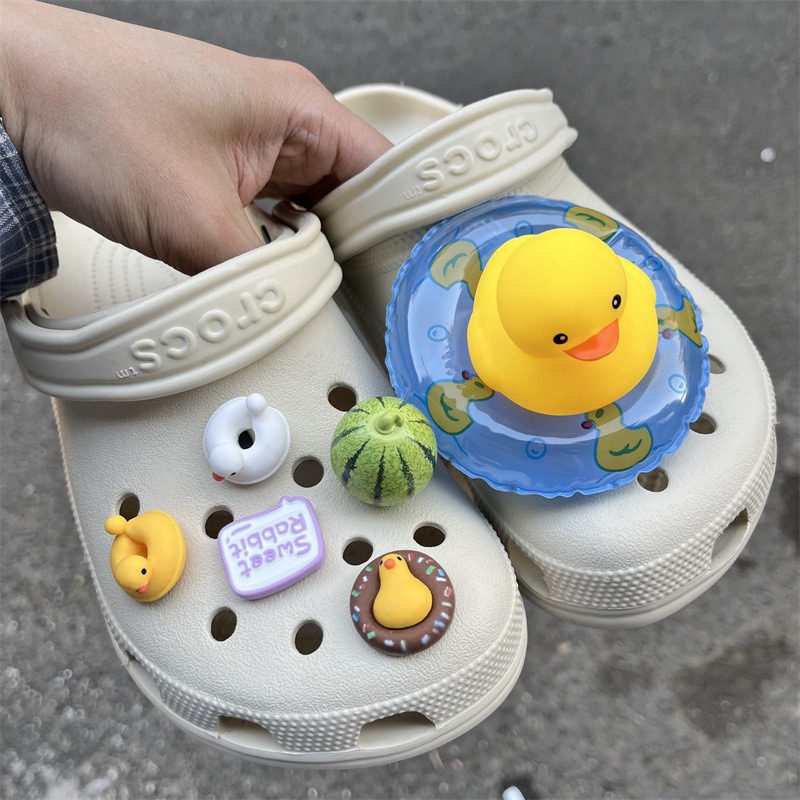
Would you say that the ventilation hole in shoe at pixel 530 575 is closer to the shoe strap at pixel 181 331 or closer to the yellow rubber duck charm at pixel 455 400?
the yellow rubber duck charm at pixel 455 400

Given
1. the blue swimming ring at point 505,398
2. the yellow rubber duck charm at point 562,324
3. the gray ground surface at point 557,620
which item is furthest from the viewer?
the gray ground surface at point 557,620

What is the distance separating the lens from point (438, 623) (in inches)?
22.1

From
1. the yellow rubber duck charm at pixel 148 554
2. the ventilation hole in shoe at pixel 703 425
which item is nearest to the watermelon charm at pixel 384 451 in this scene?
the yellow rubber duck charm at pixel 148 554

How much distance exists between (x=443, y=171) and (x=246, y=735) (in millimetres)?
518

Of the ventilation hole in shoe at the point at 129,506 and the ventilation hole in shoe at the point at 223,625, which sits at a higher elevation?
the ventilation hole in shoe at the point at 129,506

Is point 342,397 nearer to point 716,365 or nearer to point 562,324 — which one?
point 562,324

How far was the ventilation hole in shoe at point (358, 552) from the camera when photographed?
637 mm

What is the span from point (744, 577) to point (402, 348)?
535mm

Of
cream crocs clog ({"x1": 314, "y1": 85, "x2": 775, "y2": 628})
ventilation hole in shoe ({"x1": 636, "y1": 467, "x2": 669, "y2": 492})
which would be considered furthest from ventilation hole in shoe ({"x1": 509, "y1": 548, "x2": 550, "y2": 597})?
ventilation hole in shoe ({"x1": 636, "y1": 467, "x2": 669, "y2": 492})

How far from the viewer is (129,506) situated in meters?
0.66

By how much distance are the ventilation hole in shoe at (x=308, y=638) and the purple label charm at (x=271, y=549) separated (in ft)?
0.18

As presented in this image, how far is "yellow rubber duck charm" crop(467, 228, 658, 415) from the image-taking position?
523mm

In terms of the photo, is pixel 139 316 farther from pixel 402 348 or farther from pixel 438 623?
pixel 438 623

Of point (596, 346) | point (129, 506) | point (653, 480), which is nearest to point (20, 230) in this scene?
point (129, 506)
